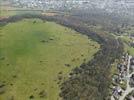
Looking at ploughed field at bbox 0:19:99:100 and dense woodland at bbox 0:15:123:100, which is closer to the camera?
dense woodland at bbox 0:15:123:100

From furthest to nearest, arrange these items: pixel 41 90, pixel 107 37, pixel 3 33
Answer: pixel 107 37 → pixel 3 33 → pixel 41 90

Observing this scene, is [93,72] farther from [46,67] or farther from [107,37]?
[107,37]

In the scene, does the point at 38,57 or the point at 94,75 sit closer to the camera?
the point at 94,75

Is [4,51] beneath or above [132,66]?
above

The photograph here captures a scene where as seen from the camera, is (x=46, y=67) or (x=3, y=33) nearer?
(x=46, y=67)

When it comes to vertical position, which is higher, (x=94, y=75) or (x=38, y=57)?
(x=38, y=57)

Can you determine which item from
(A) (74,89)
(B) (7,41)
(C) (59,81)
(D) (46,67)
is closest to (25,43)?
(B) (7,41)
